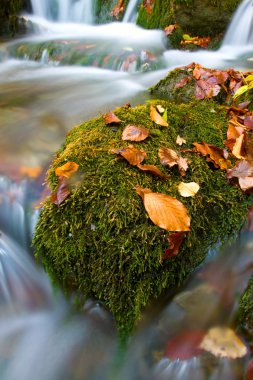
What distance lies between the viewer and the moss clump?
1.89 metres

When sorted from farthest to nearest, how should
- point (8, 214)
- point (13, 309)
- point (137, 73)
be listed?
point (137, 73) < point (8, 214) < point (13, 309)

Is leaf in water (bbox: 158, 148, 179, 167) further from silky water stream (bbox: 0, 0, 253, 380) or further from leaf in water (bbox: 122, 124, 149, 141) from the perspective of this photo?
silky water stream (bbox: 0, 0, 253, 380)

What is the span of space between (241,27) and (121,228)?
6.12 metres

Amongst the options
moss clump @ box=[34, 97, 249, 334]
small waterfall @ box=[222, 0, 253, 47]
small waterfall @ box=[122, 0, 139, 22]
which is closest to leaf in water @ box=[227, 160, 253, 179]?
moss clump @ box=[34, 97, 249, 334]

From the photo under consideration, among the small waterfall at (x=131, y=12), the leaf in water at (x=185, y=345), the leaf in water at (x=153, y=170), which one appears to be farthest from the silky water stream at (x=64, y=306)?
the small waterfall at (x=131, y=12)

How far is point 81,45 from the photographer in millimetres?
6824

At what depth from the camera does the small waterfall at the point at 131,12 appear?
7.89m

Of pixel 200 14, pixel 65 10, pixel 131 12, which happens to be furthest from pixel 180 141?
pixel 65 10

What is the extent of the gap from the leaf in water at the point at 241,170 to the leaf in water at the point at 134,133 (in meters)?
0.62

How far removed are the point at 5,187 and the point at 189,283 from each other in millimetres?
1670

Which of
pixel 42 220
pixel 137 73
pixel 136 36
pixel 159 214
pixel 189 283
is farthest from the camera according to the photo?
pixel 136 36

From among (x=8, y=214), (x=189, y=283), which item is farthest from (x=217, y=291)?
(x=8, y=214)

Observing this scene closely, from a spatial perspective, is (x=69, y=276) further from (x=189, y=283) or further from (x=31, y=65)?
(x=31, y=65)

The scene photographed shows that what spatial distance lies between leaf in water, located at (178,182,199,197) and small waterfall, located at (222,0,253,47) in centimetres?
541
